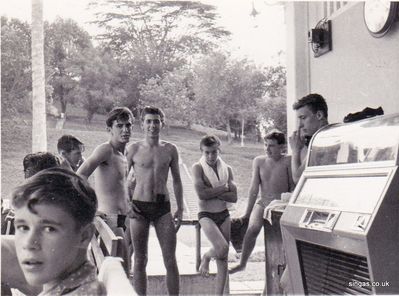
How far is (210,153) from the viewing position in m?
3.03

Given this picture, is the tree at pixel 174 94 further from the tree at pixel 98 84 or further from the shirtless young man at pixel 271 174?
the shirtless young man at pixel 271 174

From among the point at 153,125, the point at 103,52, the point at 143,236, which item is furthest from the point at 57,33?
the point at 143,236

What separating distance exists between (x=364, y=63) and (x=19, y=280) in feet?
6.94

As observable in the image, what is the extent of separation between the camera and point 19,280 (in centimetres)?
97

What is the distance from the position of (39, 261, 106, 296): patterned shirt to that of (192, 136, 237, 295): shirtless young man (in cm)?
210

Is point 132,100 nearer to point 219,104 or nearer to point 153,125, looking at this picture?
point 219,104

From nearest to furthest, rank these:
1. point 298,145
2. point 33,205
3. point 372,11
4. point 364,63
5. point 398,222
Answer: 1. point 33,205
2. point 398,222
3. point 298,145
4. point 372,11
5. point 364,63

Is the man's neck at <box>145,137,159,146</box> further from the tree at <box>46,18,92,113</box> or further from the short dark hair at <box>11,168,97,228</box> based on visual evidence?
the tree at <box>46,18,92,113</box>

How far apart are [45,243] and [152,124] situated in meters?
1.95

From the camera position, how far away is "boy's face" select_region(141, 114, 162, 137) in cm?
259

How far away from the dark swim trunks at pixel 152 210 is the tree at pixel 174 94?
236 centimetres

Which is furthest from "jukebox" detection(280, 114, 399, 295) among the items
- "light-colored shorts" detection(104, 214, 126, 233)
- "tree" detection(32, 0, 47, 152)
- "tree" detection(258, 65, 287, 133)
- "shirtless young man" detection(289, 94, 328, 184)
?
"tree" detection(258, 65, 287, 133)

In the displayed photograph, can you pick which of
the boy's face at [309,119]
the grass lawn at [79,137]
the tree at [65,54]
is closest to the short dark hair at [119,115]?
the boy's face at [309,119]

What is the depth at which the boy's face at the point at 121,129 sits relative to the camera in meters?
2.44
